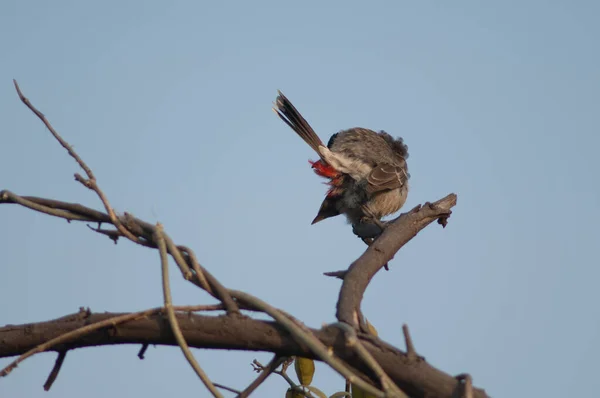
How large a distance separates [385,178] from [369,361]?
5633 mm

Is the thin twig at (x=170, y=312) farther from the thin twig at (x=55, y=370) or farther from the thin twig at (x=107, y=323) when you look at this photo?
the thin twig at (x=55, y=370)

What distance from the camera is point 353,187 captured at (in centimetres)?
712

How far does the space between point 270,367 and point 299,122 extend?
5688 mm

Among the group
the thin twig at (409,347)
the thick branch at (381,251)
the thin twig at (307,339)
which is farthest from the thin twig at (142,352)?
the thin twig at (409,347)

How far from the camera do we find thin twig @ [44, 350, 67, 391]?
178 cm

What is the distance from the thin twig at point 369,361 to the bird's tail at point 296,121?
5.66 m

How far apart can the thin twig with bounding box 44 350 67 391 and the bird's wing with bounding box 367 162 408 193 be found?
5.32 m

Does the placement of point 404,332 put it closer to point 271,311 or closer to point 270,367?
point 271,311

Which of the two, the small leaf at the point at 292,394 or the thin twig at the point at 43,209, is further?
the small leaf at the point at 292,394

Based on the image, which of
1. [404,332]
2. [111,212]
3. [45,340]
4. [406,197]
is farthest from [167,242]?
[406,197]

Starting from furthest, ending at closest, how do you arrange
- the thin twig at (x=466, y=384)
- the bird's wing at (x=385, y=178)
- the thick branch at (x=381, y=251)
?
the bird's wing at (x=385, y=178), the thick branch at (x=381, y=251), the thin twig at (x=466, y=384)

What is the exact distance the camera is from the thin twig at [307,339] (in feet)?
5.07

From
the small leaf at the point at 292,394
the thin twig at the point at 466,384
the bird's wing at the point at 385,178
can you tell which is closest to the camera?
the thin twig at the point at 466,384

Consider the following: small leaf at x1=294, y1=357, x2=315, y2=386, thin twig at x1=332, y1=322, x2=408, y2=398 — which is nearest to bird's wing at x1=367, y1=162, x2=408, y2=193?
small leaf at x1=294, y1=357, x2=315, y2=386
